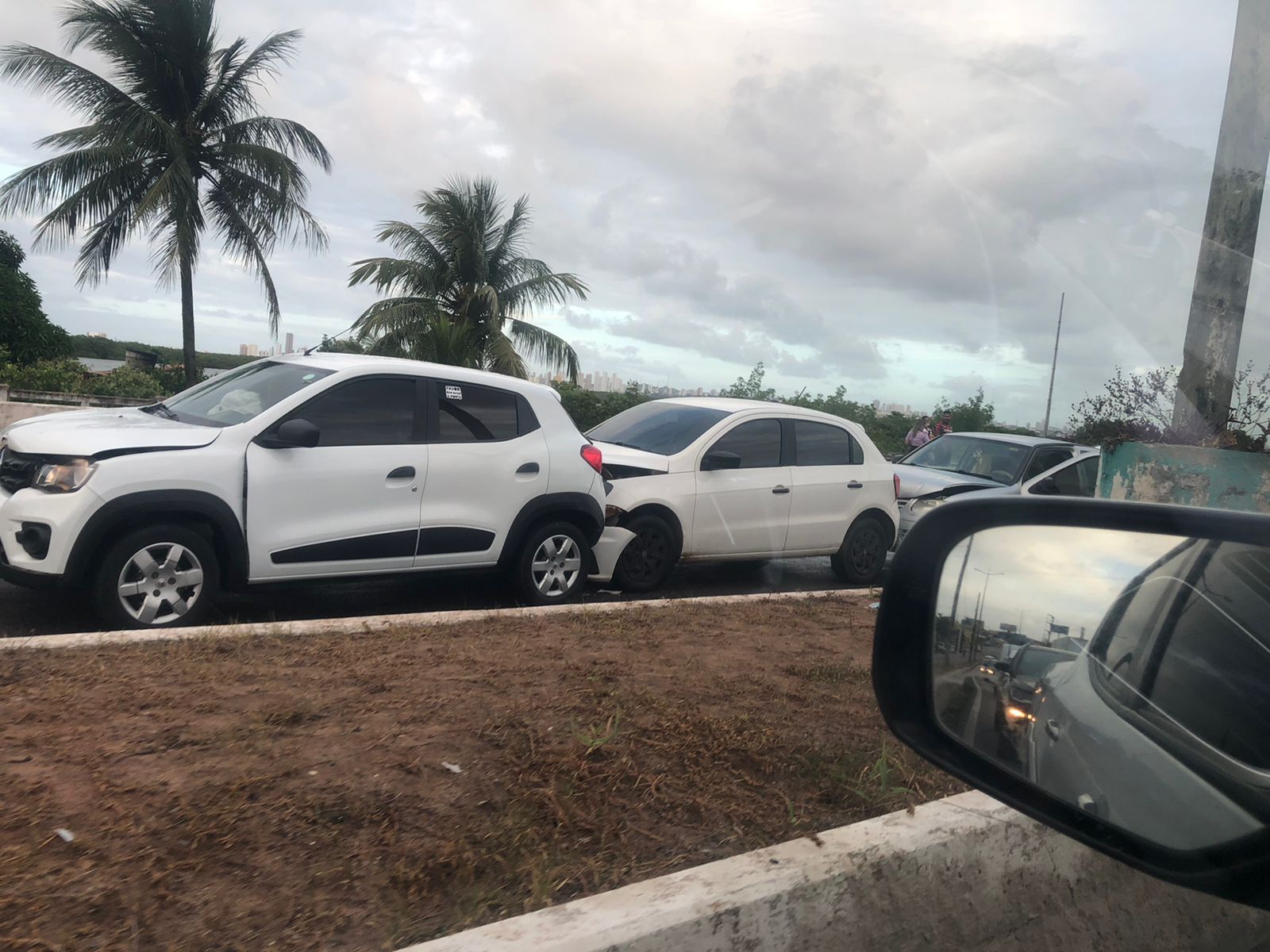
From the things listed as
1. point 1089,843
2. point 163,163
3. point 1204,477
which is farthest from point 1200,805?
point 163,163

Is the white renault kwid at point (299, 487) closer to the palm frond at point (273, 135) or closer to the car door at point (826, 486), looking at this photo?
the car door at point (826, 486)

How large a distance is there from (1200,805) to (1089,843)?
→ 179mm

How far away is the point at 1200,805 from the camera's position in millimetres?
1558

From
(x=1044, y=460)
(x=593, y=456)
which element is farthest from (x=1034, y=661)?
(x=1044, y=460)

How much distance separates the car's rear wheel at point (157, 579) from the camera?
5402 mm

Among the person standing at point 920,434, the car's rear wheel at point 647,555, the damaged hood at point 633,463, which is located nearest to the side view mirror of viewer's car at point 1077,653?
the car's rear wheel at point 647,555

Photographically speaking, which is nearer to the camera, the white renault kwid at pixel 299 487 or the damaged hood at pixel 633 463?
the white renault kwid at pixel 299 487

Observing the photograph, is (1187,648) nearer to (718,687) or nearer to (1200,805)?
(1200,805)

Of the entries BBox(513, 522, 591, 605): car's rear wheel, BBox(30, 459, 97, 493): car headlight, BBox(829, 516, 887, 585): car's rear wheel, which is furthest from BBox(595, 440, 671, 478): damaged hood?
BBox(30, 459, 97, 493): car headlight

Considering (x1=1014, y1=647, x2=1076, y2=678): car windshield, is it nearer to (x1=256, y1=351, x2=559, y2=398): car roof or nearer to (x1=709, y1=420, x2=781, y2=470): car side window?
(x1=256, y1=351, x2=559, y2=398): car roof

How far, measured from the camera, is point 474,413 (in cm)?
690

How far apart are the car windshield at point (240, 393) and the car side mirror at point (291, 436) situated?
0.81 ft

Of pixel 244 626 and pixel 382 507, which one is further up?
pixel 382 507

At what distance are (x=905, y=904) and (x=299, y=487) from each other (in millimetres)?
4375
